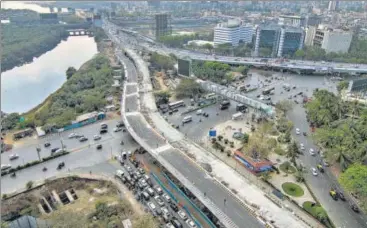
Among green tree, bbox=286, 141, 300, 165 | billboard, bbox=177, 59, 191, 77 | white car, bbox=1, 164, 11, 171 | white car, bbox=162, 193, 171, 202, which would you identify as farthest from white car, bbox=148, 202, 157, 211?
billboard, bbox=177, 59, 191, 77

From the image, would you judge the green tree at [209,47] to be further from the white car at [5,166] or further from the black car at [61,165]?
the white car at [5,166]

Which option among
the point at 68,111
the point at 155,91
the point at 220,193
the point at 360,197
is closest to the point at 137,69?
the point at 155,91

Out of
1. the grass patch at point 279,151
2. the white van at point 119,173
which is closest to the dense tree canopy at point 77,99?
the white van at point 119,173

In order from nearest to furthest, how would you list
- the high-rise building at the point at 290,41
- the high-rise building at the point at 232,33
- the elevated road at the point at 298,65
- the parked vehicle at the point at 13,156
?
the parked vehicle at the point at 13,156, the elevated road at the point at 298,65, the high-rise building at the point at 290,41, the high-rise building at the point at 232,33

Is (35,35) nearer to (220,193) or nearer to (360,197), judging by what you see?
(220,193)

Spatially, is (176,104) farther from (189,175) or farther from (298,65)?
(298,65)

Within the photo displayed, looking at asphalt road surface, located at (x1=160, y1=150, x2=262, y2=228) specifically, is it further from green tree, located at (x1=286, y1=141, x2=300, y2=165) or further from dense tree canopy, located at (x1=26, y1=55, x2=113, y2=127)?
dense tree canopy, located at (x1=26, y1=55, x2=113, y2=127)

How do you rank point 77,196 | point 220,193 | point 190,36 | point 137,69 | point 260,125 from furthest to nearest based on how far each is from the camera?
point 190,36, point 137,69, point 260,125, point 77,196, point 220,193
